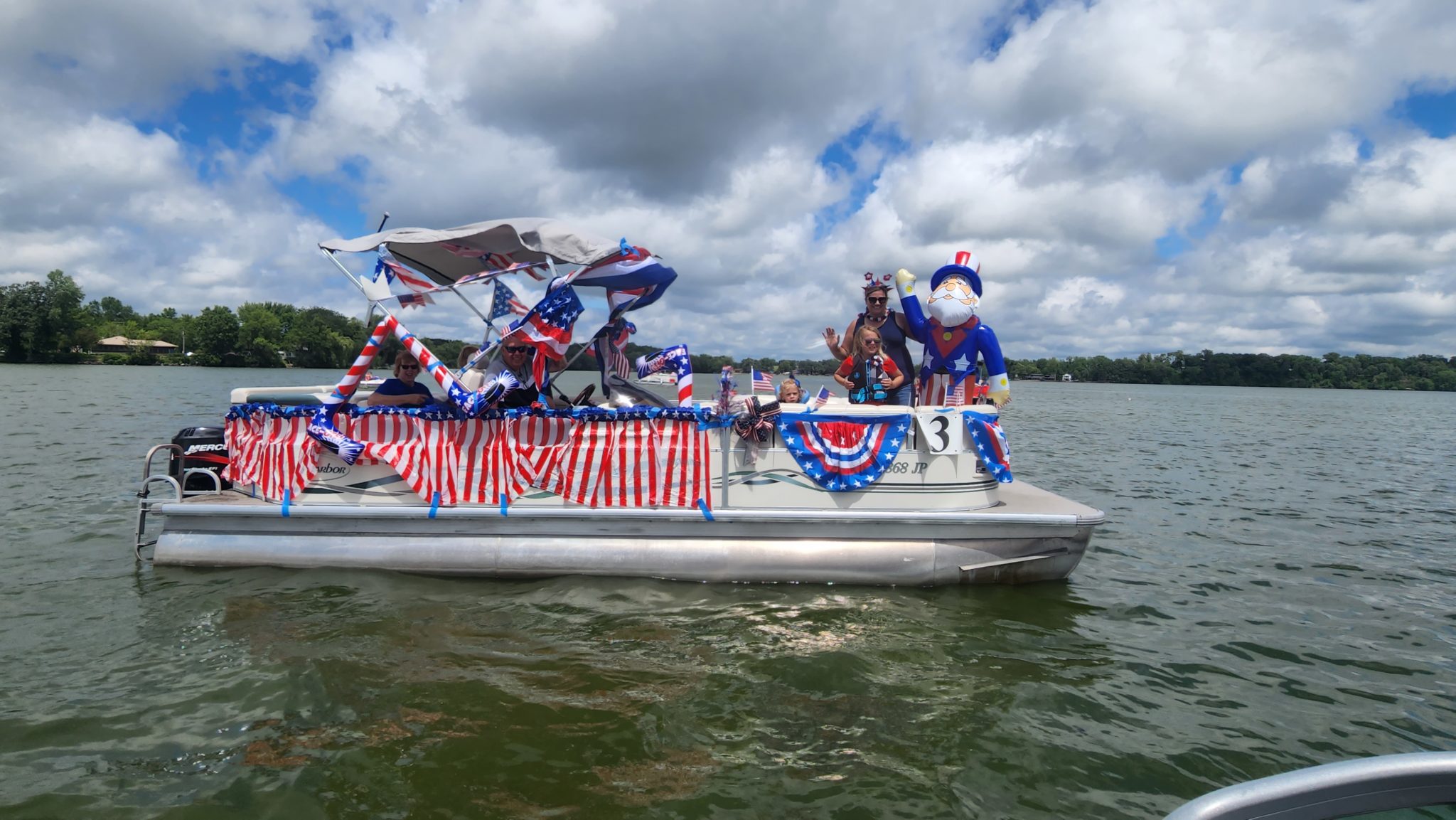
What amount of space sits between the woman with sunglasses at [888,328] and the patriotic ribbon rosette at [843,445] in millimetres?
876

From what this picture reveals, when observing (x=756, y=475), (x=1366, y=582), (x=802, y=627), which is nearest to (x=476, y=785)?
(x=802, y=627)

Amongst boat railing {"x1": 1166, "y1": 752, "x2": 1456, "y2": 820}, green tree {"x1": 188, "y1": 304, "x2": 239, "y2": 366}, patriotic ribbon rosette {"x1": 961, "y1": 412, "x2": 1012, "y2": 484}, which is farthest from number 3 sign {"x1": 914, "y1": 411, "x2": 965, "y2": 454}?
green tree {"x1": 188, "y1": 304, "x2": 239, "y2": 366}

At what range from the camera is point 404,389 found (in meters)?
8.29

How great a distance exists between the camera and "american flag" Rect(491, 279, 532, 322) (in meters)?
8.86

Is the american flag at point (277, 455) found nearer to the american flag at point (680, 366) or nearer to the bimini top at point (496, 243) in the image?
the bimini top at point (496, 243)

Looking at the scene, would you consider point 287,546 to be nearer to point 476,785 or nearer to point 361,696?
point 361,696

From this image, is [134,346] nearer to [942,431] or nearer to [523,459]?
[523,459]

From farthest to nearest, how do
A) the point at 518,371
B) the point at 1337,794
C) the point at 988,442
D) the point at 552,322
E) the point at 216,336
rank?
the point at 216,336
the point at 518,371
the point at 988,442
the point at 552,322
the point at 1337,794

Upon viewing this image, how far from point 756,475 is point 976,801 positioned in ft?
12.8

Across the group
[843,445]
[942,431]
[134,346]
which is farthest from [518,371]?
[134,346]

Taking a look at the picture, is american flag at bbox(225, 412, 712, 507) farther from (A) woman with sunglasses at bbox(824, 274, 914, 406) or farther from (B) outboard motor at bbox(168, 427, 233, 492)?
(A) woman with sunglasses at bbox(824, 274, 914, 406)

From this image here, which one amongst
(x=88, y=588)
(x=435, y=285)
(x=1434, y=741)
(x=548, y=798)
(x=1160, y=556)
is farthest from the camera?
(x=1160, y=556)

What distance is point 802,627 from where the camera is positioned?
680 centimetres

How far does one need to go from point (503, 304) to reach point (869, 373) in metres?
4.44
